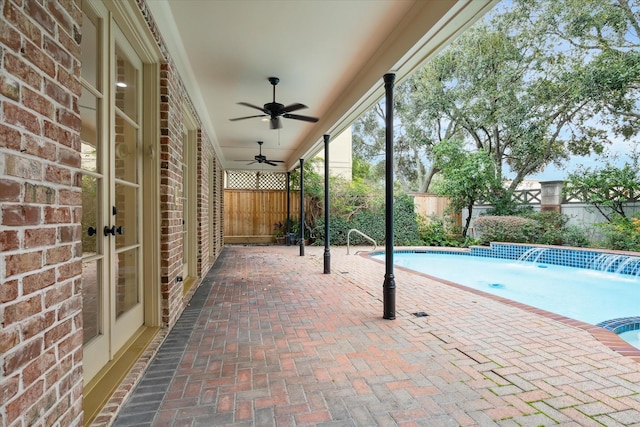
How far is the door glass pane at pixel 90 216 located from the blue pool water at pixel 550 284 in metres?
4.35

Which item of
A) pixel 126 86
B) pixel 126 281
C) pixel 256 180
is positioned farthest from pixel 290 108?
pixel 256 180

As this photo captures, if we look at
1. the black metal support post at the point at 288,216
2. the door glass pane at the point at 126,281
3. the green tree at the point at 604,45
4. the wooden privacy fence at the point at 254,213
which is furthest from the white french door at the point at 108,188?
the green tree at the point at 604,45

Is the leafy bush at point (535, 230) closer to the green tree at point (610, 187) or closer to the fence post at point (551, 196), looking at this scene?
the fence post at point (551, 196)

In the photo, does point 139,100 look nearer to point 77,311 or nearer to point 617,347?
point 77,311

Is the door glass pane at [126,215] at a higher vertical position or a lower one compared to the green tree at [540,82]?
lower

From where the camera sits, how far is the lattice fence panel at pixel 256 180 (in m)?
11.0

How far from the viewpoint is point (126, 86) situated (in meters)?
2.31

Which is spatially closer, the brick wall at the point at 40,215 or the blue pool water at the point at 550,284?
the brick wall at the point at 40,215

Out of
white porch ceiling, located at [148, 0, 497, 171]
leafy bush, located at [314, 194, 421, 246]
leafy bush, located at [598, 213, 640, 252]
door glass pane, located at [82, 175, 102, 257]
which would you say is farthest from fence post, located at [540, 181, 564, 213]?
door glass pane, located at [82, 175, 102, 257]

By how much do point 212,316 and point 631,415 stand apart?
9.87 feet

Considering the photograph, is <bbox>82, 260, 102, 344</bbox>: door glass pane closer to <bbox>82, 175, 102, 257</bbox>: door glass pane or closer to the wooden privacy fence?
<bbox>82, 175, 102, 257</bbox>: door glass pane

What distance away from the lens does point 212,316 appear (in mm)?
3129

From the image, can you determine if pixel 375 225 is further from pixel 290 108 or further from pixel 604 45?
pixel 604 45

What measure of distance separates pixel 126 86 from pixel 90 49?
0.56m
